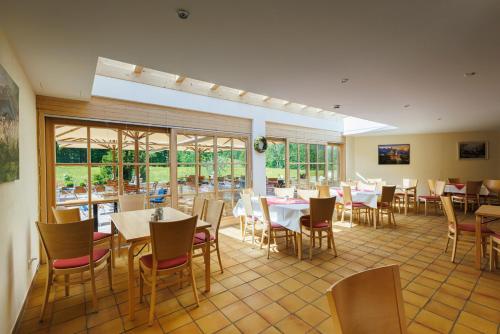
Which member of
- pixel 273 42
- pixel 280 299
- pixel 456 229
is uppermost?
pixel 273 42

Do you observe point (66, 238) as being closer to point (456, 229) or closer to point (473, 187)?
point (456, 229)

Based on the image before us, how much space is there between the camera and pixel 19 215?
7.40 ft

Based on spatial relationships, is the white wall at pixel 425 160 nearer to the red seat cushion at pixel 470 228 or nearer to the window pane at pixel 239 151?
the window pane at pixel 239 151

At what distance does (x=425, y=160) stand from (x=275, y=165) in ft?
17.4

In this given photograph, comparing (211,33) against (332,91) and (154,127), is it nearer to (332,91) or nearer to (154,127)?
(332,91)

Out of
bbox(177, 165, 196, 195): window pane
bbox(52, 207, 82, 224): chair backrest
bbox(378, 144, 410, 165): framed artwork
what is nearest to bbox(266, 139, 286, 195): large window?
bbox(177, 165, 196, 195): window pane

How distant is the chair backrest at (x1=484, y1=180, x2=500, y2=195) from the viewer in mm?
6328

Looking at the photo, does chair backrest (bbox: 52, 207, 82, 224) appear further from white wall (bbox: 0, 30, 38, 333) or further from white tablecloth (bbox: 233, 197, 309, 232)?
white tablecloth (bbox: 233, 197, 309, 232)

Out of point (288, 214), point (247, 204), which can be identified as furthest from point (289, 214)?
point (247, 204)

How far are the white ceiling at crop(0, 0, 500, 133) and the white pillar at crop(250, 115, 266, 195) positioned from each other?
7.67ft

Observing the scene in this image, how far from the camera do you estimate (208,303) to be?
7.59 feet

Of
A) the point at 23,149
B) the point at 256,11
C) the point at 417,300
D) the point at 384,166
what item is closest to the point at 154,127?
the point at 23,149

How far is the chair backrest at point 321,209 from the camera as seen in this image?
332 centimetres

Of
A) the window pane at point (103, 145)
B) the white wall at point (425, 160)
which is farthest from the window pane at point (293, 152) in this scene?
the window pane at point (103, 145)
